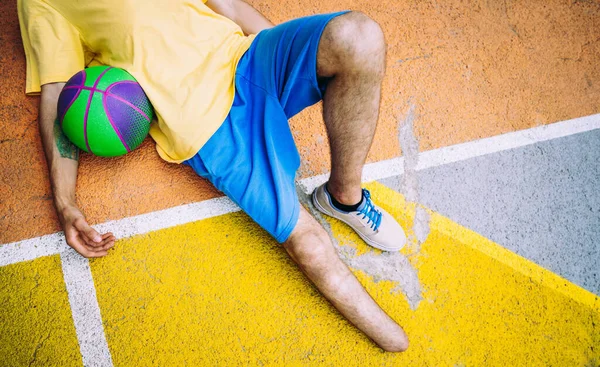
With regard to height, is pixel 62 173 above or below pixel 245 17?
below

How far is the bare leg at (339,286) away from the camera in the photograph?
196cm

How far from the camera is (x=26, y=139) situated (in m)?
2.30

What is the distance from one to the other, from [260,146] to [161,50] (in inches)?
28.6

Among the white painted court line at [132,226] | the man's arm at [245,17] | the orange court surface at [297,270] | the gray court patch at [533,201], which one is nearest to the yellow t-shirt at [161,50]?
the man's arm at [245,17]

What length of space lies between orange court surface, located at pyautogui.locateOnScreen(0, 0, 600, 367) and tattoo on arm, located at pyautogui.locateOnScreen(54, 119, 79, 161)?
0.19 meters

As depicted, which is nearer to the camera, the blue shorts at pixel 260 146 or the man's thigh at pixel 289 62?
the man's thigh at pixel 289 62

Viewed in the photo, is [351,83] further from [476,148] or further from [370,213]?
[476,148]

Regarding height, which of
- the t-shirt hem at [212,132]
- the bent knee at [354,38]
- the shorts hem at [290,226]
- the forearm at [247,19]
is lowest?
the shorts hem at [290,226]

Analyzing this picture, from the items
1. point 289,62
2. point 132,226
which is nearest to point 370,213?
point 289,62

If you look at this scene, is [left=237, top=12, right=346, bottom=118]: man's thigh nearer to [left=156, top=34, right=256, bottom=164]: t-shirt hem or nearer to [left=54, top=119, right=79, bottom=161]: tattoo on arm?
[left=156, top=34, right=256, bottom=164]: t-shirt hem

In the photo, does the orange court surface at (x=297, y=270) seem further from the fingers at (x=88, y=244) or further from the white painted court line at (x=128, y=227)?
the fingers at (x=88, y=244)

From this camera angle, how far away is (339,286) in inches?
77.2

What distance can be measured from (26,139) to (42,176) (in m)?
0.30

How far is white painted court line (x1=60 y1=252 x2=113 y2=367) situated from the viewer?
1924 millimetres
